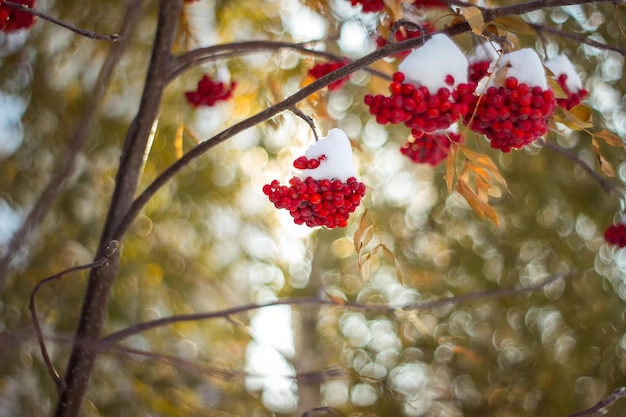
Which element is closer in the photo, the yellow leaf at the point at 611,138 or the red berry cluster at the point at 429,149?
the yellow leaf at the point at 611,138

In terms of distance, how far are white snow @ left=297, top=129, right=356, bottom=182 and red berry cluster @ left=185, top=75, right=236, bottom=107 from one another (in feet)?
1.90

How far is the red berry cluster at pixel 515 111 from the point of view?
76 cm

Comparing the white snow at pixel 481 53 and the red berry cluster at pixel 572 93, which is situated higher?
the white snow at pixel 481 53

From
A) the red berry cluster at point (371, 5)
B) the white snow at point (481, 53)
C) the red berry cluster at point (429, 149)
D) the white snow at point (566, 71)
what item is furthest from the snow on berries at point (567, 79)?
the red berry cluster at point (371, 5)

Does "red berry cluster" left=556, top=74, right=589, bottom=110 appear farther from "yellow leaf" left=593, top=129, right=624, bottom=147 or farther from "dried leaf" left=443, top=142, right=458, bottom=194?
"dried leaf" left=443, top=142, right=458, bottom=194

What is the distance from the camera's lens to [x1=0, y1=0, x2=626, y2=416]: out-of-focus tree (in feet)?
Answer: 4.41

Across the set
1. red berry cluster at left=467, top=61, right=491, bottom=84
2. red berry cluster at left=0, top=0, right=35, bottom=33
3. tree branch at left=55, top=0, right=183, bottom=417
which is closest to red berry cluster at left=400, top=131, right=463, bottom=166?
red berry cluster at left=467, top=61, right=491, bottom=84

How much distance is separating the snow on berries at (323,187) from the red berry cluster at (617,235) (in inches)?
28.4

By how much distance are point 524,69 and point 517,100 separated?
0.05m

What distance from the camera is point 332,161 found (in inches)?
32.9

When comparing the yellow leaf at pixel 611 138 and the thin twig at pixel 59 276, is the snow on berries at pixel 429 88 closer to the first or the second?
the yellow leaf at pixel 611 138

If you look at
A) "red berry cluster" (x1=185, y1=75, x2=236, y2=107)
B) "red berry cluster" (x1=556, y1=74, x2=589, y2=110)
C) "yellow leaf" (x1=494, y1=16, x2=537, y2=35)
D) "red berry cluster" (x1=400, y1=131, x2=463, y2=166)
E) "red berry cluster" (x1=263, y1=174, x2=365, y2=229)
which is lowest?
"red berry cluster" (x1=263, y1=174, x2=365, y2=229)

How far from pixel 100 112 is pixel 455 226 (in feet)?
4.84

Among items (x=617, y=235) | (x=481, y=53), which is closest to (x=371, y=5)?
(x=481, y=53)
